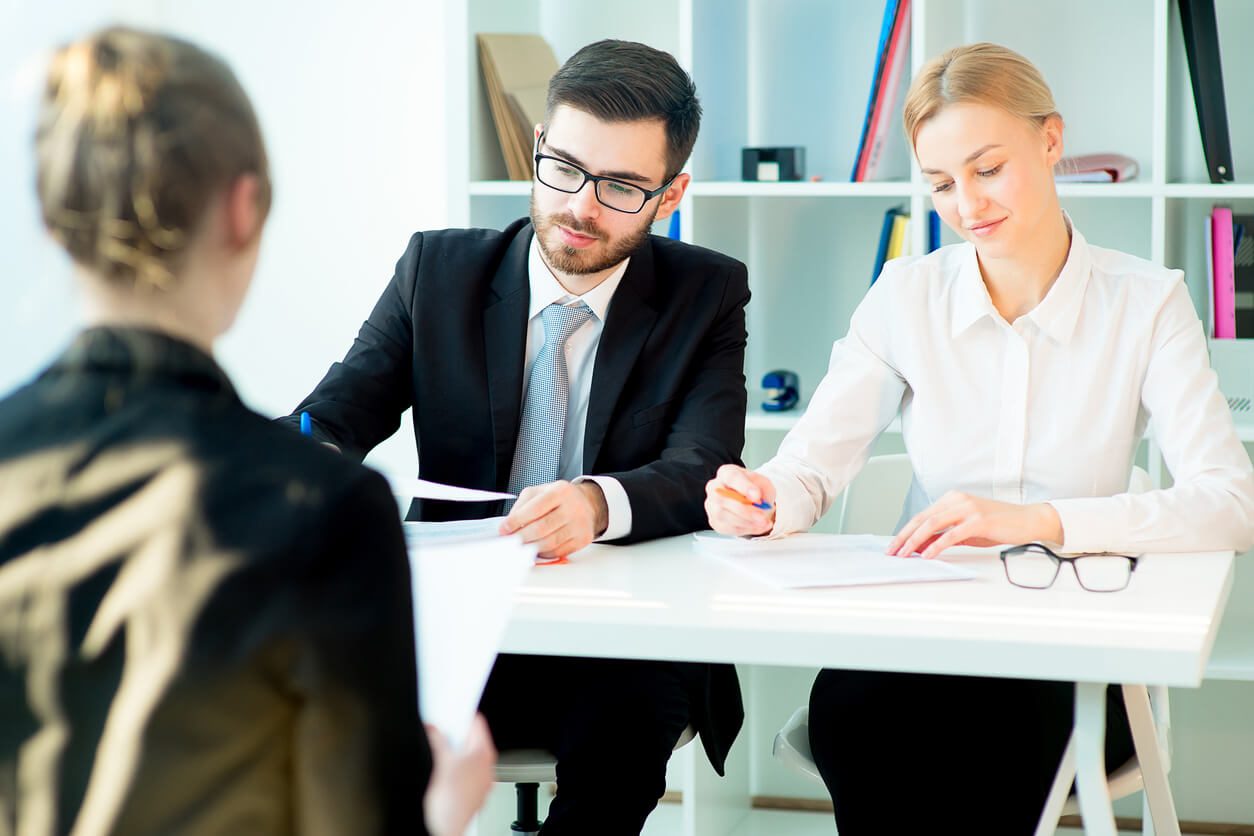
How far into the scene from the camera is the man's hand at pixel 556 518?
151 cm

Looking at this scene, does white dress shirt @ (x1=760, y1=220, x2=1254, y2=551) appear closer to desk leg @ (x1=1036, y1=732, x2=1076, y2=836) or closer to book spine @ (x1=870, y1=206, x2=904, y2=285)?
desk leg @ (x1=1036, y1=732, x2=1076, y2=836)

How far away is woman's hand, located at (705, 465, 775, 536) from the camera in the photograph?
165cm

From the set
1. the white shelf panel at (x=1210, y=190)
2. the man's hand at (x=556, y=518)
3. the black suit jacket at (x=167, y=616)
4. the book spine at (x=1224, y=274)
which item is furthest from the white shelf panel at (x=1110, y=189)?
the black suit jacket at (x=167, y=616)

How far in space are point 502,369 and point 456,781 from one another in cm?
118

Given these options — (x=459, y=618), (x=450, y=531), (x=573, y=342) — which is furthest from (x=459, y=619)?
(x=573, y=342)

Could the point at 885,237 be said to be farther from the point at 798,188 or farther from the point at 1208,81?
the point at 1208,81

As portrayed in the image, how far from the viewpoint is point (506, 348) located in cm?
196

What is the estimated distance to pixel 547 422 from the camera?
196 cm

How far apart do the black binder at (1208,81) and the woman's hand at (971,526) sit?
116cm

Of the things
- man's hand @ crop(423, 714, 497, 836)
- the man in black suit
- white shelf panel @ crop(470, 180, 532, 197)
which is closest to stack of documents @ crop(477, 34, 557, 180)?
white shelf panel @ crop(470, 180, 532, 197)

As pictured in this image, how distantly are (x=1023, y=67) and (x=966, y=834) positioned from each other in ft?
3.43

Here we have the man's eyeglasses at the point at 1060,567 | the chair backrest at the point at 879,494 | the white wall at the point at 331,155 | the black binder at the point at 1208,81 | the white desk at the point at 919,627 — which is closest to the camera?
the white desk at the point at 919,627

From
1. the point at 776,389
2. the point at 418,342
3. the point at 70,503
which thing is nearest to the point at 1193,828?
the point at 776,389

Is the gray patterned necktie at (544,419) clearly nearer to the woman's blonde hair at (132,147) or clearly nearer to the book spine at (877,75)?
the book spine at (877,75)
